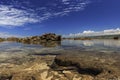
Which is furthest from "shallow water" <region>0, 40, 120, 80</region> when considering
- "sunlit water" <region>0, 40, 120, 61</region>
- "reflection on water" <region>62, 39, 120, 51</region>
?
"reflection on water" <region>62, 39, 120, 51</region>

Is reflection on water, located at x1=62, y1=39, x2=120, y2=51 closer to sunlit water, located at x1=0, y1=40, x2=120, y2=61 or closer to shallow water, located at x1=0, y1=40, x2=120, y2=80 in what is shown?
sunlit water, located at x1=0, y1=40, x2=120, y2=61

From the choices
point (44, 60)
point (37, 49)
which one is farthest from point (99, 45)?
point (44, 60)

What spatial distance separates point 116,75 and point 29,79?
437 cm

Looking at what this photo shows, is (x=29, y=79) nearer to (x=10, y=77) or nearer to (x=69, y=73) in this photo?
(x=10, y=77)

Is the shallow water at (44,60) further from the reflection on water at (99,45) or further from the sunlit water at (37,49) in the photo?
the reflection on water at (99,45)

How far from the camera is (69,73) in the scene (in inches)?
343

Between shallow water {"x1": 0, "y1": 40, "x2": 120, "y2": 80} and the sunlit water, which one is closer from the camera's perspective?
shallow water {"x1": 0, "y1": 40, "x2": 120, "y2": 80}

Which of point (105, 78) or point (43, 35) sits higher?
point (43, 35)

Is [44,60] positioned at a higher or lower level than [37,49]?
lower

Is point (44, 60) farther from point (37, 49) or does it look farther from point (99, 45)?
point (99, 45)

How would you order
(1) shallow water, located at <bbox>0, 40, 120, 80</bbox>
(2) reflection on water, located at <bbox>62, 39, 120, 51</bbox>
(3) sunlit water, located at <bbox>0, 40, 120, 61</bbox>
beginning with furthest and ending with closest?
1. (2) reflection on water, located at <bbox>62, 39, 120, 51</bbox>
2. (3) sunlit water, located at <bbox>0, 40, 120, 61</bbox>
3. (1) shallow water, located at <bbox>0, 40, 120, 80</bbox>

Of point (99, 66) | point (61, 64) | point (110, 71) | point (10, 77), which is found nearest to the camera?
point (10, 77)

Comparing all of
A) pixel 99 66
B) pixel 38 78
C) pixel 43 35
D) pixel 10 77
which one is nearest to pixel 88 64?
pixel 99 66

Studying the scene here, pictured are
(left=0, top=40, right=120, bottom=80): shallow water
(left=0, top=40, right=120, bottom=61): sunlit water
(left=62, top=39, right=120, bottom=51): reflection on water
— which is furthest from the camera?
(left=62, top=39, right=120, bottom=51): reflection on water
